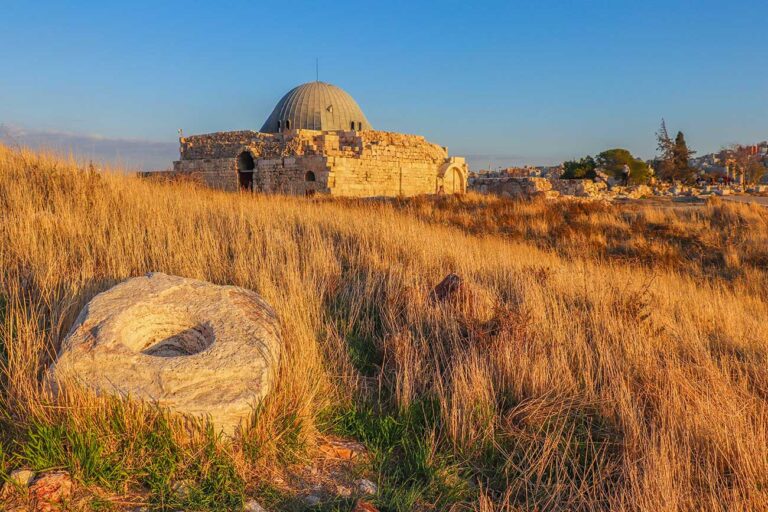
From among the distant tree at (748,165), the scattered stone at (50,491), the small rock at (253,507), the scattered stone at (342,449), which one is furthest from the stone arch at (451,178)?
the scattered stone at (50,491)

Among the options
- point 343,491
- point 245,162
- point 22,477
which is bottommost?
point 343,491

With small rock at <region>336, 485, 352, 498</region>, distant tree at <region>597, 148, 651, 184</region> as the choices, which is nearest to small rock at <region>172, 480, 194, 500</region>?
small rock at <region>336, 485, 352, 498</region>

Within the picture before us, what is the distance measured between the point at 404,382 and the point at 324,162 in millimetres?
17292

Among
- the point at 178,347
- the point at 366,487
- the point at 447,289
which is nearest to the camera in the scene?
the point at 366,487

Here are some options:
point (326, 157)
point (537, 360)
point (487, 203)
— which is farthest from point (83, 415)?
point (326, 157)

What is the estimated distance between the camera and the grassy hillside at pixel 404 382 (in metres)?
2.40

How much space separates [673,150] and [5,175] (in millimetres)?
39322

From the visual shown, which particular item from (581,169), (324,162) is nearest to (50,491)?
(324,162)

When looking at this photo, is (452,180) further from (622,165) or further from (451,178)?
(622,165)

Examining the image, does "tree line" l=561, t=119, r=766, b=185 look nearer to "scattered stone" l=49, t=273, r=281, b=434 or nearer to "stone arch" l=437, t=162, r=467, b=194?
"stone arch" l=437, t=162, r=467, b=194

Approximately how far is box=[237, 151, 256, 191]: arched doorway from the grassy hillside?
15630 millimetres

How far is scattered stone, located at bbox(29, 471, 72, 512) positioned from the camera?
2.07 m

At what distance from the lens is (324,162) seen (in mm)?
19797

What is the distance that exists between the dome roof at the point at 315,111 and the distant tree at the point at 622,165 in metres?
15.9
